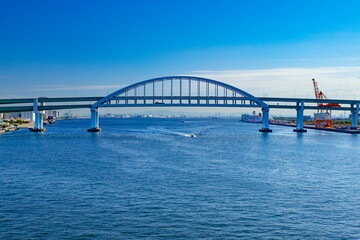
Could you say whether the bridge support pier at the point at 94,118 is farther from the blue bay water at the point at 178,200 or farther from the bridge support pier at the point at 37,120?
the blue bay water at the point at 178,200

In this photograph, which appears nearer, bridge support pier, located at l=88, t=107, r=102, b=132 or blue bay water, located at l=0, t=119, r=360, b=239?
blue bay water, located at l=0, t=119, r=360, b=239

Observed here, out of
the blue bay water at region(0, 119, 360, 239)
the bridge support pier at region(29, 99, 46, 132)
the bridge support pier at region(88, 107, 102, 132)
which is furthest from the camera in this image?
the bridge support pier at region(88, 107, 102, 132)

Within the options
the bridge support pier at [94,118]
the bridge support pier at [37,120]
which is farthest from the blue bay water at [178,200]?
the bridge support pier at [94,118]

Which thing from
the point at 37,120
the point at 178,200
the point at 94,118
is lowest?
the point at 178,200

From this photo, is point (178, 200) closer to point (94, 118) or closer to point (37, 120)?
point (94, 118)

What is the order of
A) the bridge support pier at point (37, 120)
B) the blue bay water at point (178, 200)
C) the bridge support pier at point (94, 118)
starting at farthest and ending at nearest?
the bridge support pier at point (94, 118)
the bridge support pier at point (37, 120)
the blue bay water at point (178, 200)

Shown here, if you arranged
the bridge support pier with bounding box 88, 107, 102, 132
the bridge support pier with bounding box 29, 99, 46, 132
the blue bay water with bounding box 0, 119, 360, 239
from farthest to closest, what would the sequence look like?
the bridge support pier with bounding box 88, 107, 102, 132
the bridge support pier with bounding box 29, 99, 46, 132
the blue bay water with bounding box 0, 119, 360, 239

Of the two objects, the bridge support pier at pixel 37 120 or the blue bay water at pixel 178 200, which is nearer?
the blue bay water at pixel 178 200

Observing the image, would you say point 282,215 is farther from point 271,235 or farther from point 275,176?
point 275,176

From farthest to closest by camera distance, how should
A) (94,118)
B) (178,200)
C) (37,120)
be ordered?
(94,118) → (37,120) → (178,200)

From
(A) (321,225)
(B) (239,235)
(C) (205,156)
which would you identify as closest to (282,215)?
(A) (321,225)

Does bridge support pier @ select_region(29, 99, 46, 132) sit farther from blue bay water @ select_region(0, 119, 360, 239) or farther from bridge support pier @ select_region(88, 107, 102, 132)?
blue bay water @ select_region(0, 119, 360, 239)

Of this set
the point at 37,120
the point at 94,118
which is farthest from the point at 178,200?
the point at 37,120

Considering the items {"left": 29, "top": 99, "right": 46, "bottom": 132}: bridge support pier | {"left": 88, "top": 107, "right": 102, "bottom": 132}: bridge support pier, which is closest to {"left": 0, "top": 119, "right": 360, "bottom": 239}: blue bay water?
{"left": 29, "top": 99, "right": 46, "bottom": 132}: bridge support pier
